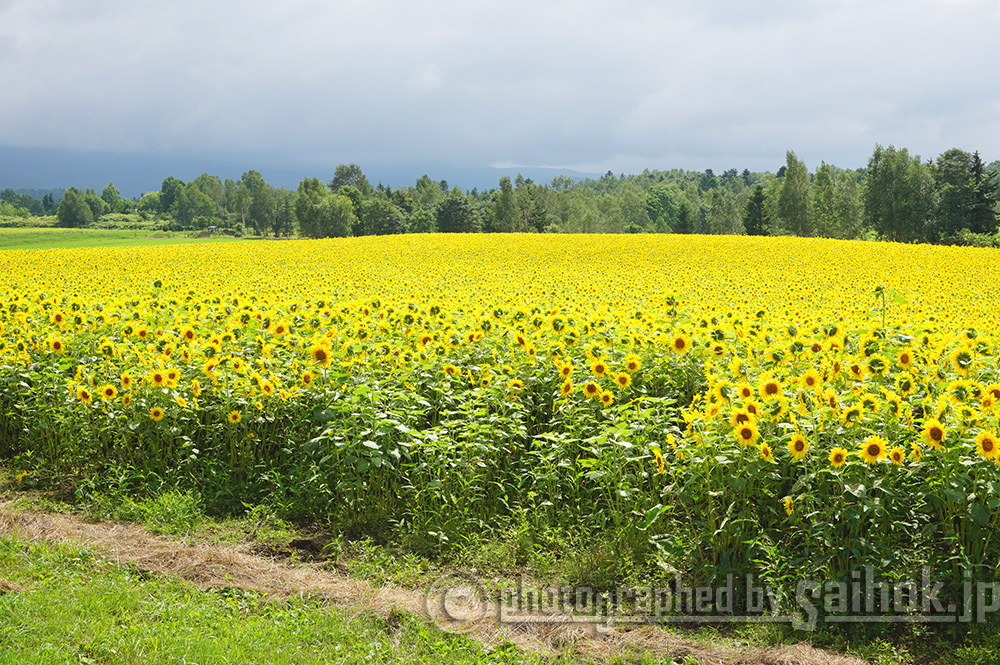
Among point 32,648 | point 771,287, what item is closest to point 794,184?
point 771,287

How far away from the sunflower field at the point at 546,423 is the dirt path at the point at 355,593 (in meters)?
0.56

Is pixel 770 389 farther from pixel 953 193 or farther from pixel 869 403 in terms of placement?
pixel 953 193

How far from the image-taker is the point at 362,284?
1656cm

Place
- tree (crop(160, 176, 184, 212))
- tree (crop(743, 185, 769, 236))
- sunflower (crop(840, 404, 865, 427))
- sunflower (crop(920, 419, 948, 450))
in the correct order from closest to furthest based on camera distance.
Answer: sunflower (crop(920, 419, 948, 450))
sunflower (crop(840, 404, 865, 427))
tree (crop(743, 185, 769, 236))
tree (crop(160, 176, 184, 212))

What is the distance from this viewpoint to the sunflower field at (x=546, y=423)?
4.02 meters

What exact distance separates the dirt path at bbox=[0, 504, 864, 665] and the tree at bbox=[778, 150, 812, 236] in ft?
212

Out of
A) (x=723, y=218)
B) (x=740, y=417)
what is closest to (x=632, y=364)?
(x=740, y=417)

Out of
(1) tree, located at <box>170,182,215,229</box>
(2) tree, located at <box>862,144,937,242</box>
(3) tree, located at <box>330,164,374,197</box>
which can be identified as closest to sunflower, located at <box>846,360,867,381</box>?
(2) tree, located at <box>862,144,937,242</box>

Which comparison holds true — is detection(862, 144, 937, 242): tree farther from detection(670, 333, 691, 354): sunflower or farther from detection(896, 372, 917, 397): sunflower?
detection(896, 372, 917, 397): sunflower

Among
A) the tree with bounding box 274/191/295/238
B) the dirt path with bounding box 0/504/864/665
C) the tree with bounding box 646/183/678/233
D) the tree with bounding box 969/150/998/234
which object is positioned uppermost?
the tree with bounding box 646/183/678/233

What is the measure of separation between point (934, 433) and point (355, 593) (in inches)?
129

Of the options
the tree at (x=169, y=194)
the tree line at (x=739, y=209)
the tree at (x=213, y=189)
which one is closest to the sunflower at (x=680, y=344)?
the tree line at (x=739, y=209)

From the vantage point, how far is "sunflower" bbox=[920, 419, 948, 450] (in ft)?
12.5

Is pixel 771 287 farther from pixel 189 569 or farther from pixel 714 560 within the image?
pixel 189 569
